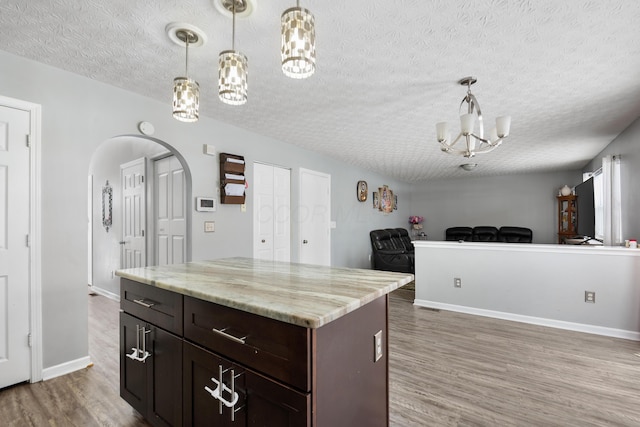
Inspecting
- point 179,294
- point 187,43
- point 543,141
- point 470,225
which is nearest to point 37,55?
point 187,43

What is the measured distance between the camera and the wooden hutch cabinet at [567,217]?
5907mm

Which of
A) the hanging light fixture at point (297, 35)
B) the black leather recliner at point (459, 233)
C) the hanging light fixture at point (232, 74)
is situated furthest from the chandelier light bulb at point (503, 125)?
the black leather recliner at point (459, 233)

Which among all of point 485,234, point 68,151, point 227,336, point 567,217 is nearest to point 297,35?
point 227,336

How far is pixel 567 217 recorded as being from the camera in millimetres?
6141

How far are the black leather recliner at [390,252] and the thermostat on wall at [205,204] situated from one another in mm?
3881

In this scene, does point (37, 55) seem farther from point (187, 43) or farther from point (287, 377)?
point (287, 377)

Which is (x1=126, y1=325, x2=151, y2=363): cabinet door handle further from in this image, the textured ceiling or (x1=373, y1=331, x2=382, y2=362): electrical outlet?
the textured ceiling

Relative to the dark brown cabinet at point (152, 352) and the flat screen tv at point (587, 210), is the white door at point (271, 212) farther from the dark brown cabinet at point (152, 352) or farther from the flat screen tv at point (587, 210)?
the flat screen tv at point (587, 210)

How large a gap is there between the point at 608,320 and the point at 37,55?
213 inches

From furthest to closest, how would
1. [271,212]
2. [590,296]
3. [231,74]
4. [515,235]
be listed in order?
[515,235] → [271,212] → [590,296] → [231,74]

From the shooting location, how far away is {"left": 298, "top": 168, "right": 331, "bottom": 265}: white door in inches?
182

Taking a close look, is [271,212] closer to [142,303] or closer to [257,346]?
[142,303]

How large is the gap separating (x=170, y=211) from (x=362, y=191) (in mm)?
3709

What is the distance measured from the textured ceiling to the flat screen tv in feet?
4.36
